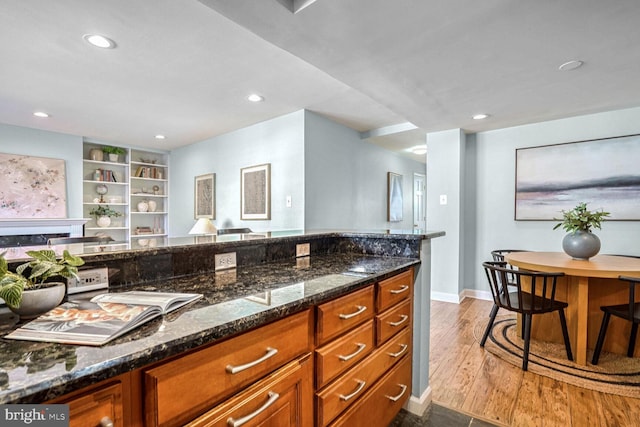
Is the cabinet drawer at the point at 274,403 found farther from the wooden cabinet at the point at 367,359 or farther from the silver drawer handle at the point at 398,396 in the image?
the silver drawer handle at the point at 398,396

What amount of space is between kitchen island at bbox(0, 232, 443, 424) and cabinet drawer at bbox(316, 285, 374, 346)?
3 centimetres

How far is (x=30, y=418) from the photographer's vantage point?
486 millimetres

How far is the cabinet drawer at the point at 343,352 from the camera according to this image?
1.10 meters

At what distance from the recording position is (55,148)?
4.64 meters

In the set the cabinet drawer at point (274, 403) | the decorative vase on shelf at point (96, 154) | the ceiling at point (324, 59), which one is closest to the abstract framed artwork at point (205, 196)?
the ceiling at point (324, 59)

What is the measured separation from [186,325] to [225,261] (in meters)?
0.74

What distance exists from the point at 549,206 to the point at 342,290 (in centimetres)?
364

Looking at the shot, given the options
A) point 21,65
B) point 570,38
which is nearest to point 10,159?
point 21,65

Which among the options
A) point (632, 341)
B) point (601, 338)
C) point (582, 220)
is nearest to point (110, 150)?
point (582, 220)

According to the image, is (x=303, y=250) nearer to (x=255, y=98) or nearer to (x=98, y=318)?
(x=98, y=318)

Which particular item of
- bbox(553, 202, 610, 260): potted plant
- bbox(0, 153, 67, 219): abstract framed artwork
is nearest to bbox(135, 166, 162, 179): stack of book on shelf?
bbox(0, 153, 67, 219): abstract framed artwork

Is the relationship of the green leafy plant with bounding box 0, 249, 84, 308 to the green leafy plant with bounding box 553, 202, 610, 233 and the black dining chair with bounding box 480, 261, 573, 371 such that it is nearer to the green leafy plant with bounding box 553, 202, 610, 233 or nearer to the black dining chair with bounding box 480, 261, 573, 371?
the black dining chair with bounding box 480, 261, 573, 371

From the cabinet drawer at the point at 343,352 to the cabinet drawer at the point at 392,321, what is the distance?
0.06 m

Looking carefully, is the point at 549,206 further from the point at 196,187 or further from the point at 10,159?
the point at 10,159
